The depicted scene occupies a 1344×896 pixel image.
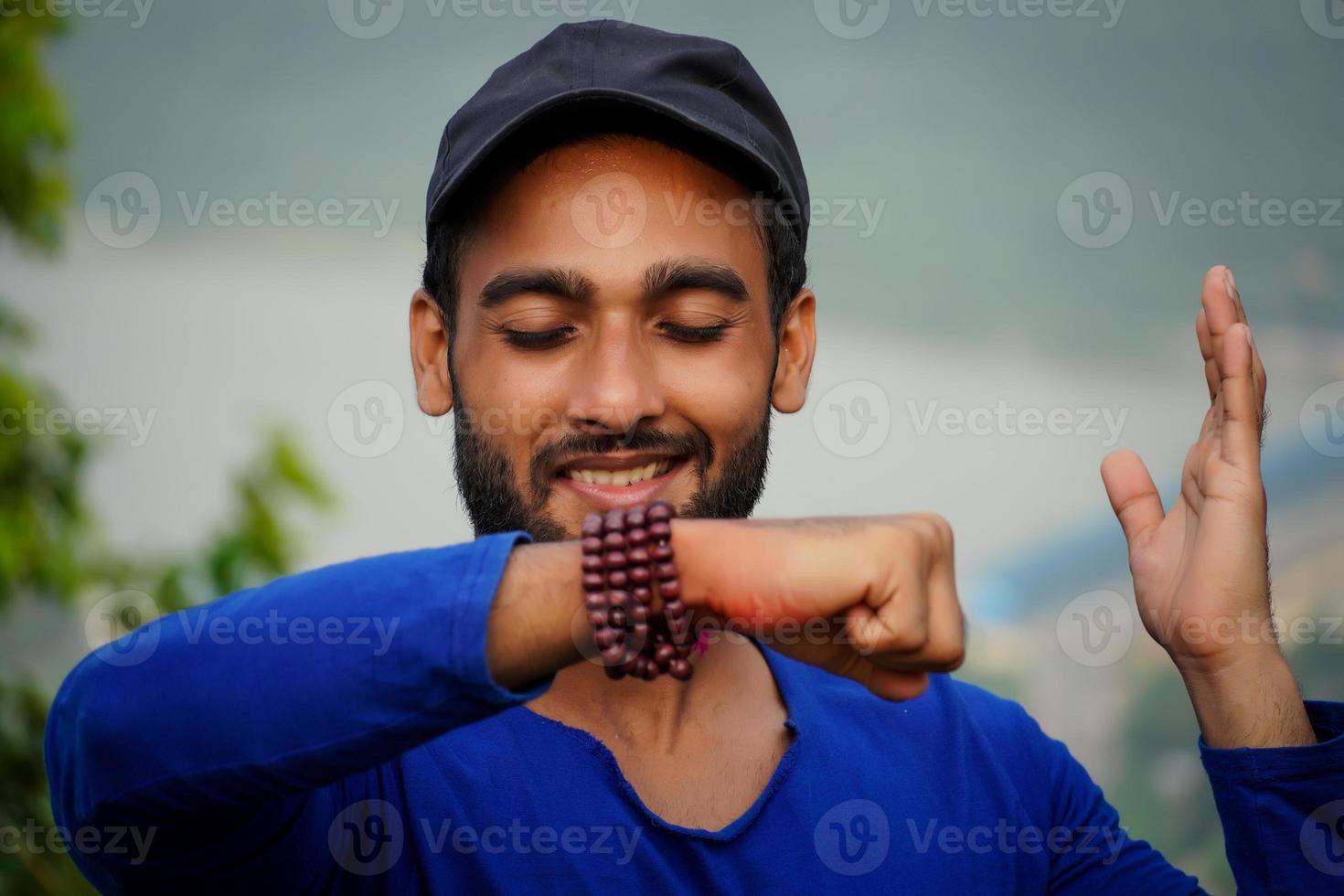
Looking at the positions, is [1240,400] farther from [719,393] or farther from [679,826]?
[679,826]

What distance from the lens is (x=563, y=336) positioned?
2592 mm

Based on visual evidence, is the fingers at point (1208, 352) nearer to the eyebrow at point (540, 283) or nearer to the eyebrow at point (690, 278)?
the eyebrow at point (690, 278)

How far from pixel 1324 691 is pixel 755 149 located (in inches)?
160

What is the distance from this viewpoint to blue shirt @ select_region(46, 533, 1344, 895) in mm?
1630

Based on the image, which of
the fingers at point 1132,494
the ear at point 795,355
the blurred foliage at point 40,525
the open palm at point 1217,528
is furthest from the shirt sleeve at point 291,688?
the blurred foliage at point 40,525

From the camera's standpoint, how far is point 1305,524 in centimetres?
553

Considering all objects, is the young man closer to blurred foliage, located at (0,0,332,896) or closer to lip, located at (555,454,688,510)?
lip, located at (555,454,688,510)

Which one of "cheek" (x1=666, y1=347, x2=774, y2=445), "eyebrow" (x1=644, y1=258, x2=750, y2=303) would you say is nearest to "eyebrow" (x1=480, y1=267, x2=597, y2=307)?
"eyebrow" (x1=644, y1=258, x2=750, y2=303)

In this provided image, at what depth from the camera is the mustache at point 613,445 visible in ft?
8.41

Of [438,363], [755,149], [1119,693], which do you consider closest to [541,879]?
[438,363]

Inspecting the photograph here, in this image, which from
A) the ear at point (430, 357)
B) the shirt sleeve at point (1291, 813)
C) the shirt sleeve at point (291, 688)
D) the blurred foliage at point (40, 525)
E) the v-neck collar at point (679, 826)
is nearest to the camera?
the shirt sleeve at point (291, 688)

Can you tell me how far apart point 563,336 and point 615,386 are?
180mm

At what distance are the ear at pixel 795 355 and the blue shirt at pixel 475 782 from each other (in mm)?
678

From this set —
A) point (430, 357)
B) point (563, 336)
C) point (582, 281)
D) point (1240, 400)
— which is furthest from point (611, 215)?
point (1240, 400)
